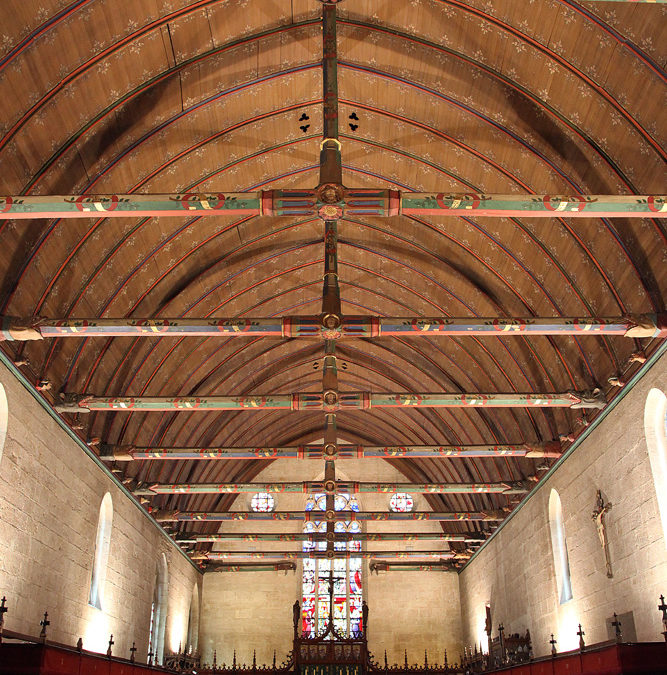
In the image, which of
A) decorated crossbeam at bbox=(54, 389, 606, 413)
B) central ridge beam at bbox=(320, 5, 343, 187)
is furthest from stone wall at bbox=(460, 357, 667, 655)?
central ridge beam at bbox=(320, 5, 343, 187)

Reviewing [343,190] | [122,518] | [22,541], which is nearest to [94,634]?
[122,518]

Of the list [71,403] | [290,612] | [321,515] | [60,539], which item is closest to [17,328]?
[71,403]

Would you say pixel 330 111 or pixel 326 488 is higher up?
pixel 330 111

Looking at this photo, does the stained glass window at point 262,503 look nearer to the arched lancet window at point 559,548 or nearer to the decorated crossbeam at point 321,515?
the decorated crossbeam at point 321,515

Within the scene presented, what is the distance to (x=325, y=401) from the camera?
16.1 meters

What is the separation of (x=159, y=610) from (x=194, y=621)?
269 inches

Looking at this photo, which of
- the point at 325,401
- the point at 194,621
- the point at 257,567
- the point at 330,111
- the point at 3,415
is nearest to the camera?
the point at 330,111

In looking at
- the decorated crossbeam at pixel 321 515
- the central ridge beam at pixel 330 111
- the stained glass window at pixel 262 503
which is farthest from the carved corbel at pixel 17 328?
the stained glass window at pixel 262 503

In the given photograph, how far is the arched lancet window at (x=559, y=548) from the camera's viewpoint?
18.7 metres

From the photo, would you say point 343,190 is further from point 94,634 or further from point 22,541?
point 94,634

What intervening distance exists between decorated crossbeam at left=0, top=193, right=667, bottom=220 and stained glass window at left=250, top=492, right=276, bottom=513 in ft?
84.8

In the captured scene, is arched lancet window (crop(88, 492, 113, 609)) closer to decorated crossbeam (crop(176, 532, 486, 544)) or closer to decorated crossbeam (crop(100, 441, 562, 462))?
decorated crossbeam (crop(100, 441, 562, 462))

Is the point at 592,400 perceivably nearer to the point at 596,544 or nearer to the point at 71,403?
the point at 596,544

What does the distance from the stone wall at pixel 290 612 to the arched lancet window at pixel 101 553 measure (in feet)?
49.6
